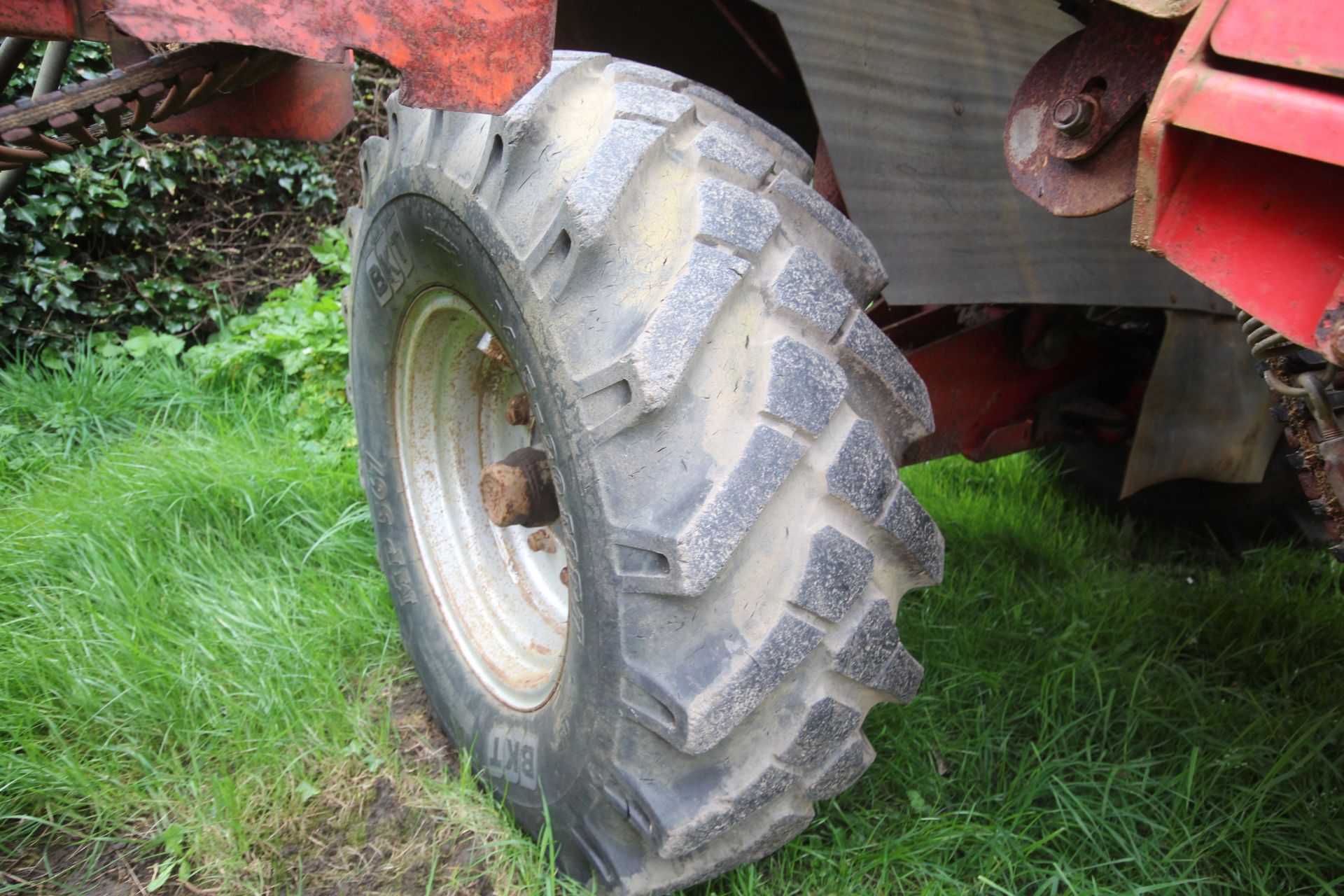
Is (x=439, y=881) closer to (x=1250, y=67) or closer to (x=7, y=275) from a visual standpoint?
(x=1250, y=67)

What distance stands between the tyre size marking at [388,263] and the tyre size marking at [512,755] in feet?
2.83

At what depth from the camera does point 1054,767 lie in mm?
1935

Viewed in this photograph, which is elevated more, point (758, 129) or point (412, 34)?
point (412, 34)

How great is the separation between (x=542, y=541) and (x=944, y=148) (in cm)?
119

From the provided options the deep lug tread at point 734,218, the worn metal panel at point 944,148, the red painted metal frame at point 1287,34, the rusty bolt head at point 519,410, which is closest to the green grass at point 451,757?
the rusty bolt head at point 519,410

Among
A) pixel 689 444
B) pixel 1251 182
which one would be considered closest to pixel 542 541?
pixel 689 444

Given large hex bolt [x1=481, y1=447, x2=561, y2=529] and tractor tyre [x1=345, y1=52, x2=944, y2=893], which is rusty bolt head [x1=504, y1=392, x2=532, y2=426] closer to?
large hex bolt [x1=481, y1=447, x2=561, y2=529]

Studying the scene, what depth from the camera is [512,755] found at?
1721 millimetres

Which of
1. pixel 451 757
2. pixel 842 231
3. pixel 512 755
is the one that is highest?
pixel 842 231

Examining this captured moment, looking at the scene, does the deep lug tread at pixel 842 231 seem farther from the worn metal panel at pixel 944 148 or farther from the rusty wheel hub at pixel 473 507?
the rusty wheel hub at pixel 473 507

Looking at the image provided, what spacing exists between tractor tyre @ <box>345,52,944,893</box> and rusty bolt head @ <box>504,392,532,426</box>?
1.70 ft

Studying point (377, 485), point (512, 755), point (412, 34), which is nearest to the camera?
point (412, 34)

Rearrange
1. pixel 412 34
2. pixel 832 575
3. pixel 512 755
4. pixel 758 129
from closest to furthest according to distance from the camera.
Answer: pixel 412 34, pixel 832 575, pixel 758 129, pixel 512 755

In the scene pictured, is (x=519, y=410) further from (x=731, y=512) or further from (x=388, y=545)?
(x=731, y=512)
